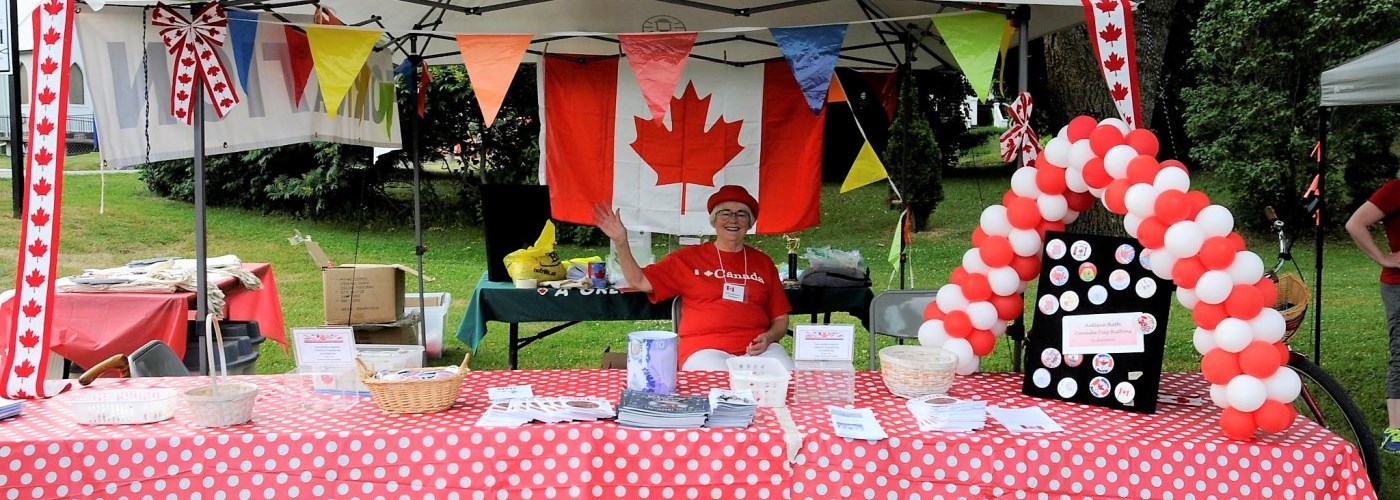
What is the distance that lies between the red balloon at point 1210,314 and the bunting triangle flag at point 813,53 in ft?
4.66

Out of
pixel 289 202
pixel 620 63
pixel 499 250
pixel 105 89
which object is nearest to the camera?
pixel 105 89

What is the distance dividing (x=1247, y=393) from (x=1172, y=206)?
41 cm

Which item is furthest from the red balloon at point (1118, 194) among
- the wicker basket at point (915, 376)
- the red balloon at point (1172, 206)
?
the wicker basket at point (915, 376)

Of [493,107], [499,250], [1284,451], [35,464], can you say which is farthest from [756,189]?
[35,464]

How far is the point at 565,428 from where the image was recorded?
211 cm

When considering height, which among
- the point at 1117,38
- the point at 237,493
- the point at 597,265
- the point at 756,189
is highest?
the point at 1117,38

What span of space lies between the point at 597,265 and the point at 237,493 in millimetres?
2450

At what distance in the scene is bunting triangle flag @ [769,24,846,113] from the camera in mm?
3277

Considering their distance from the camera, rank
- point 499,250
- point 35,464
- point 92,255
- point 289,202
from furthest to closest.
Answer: point 289,202, point 92,255, point 499,250, point 35,464

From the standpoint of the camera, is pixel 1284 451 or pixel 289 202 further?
pixel 289 202

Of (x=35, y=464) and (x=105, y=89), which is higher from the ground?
(x=105, y=89)

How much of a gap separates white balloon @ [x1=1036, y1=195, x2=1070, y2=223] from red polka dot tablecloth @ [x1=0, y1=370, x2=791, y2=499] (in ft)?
3.00

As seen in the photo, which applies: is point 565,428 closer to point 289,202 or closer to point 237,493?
point 237,493

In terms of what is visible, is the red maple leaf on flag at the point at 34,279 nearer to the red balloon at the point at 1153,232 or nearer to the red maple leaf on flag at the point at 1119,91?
the red balloon at the point at 1153,232
